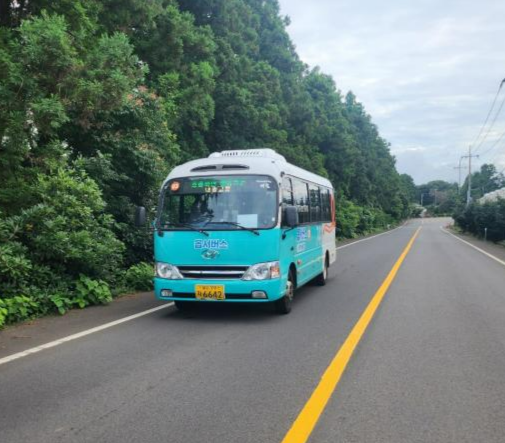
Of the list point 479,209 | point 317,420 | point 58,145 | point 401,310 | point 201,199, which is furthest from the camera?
point 479,209

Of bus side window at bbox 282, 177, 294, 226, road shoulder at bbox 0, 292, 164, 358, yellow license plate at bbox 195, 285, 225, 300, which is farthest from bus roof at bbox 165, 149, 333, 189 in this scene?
road shoulder at bbox 0, 292, 164, 358

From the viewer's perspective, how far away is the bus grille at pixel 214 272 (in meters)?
7.83

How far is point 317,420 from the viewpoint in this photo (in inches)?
163

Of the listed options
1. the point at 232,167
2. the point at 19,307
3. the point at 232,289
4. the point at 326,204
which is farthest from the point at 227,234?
the point at 326,204

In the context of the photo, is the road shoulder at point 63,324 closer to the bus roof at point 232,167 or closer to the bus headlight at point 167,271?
the bus headlight at point 167,271

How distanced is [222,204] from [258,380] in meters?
3.68

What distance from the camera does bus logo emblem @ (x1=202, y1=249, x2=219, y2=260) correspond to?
7.87 meters

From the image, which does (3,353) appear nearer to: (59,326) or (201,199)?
(59,326)

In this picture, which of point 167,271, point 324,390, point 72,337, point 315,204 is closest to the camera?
point 324,390

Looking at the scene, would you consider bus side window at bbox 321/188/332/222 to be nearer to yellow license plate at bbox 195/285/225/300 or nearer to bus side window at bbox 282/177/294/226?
bus side window at bbox 282/177/294/226

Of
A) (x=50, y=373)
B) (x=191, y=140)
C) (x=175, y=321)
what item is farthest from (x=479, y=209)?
(x=50, y=373)

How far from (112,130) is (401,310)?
8.44 meters

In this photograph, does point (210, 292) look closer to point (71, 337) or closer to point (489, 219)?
point (71, 337)

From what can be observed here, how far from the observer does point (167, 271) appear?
8148 mm
